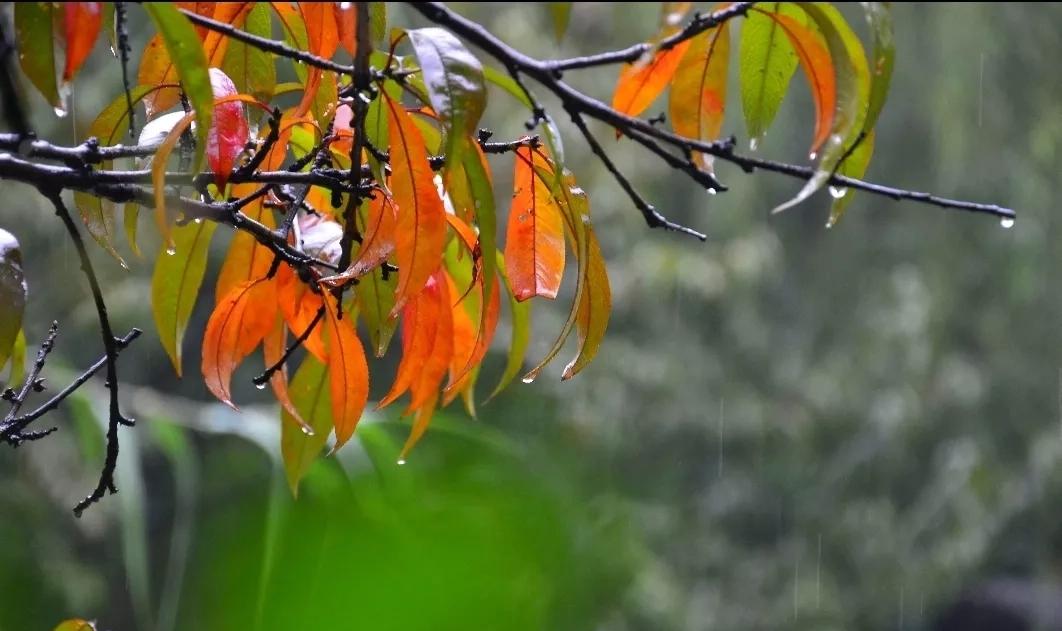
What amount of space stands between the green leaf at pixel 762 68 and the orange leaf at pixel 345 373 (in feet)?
0.69

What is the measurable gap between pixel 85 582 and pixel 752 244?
207cm

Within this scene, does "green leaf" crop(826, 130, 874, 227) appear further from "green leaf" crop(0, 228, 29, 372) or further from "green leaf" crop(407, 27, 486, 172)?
"green leaf" crop(0, 228, 29, 372)

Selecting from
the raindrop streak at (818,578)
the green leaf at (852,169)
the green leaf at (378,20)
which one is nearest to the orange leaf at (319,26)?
the green leaf at (378,20)

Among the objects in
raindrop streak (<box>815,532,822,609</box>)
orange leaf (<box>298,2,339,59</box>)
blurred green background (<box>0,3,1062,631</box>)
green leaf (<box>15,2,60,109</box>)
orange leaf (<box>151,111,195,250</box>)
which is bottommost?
raindrop streak (<box>815,532,822,609</box>)

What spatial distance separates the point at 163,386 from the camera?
11.0 feet

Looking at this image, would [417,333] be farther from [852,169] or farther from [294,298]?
[852,169]

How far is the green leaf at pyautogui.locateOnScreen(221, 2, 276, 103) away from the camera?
557 mm

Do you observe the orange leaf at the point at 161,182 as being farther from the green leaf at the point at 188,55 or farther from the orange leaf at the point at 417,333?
the orange leaf at the point at 417,333

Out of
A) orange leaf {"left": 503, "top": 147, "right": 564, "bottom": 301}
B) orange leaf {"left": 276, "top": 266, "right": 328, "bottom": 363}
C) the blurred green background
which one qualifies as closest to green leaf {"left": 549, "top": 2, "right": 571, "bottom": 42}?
orange leaf {"left": 503, "top": 147, "right": 564, "bottom": 301}

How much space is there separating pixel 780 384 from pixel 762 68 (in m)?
3.26

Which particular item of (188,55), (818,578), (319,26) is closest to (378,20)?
(319,26)

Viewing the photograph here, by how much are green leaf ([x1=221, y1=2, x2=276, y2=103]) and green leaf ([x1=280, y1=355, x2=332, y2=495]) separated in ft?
0.51

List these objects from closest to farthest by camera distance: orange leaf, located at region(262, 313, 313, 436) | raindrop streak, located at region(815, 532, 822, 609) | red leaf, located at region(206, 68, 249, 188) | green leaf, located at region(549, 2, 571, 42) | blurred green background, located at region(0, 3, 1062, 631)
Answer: green leaf, located at region(549, 2, 571, 42) → red leaf, located at region(206, 68, 249, 188) → orange leaf, located at region(262, 313, 313, 436) → blurred green background, located at region(0, 3, 1062, 631) → raindrop streak, located at region(815, 532, 822, 609)

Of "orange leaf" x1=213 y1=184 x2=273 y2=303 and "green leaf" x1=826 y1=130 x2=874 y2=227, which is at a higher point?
"green leaf" x1=826 y1=130 x2=874 y2=227
